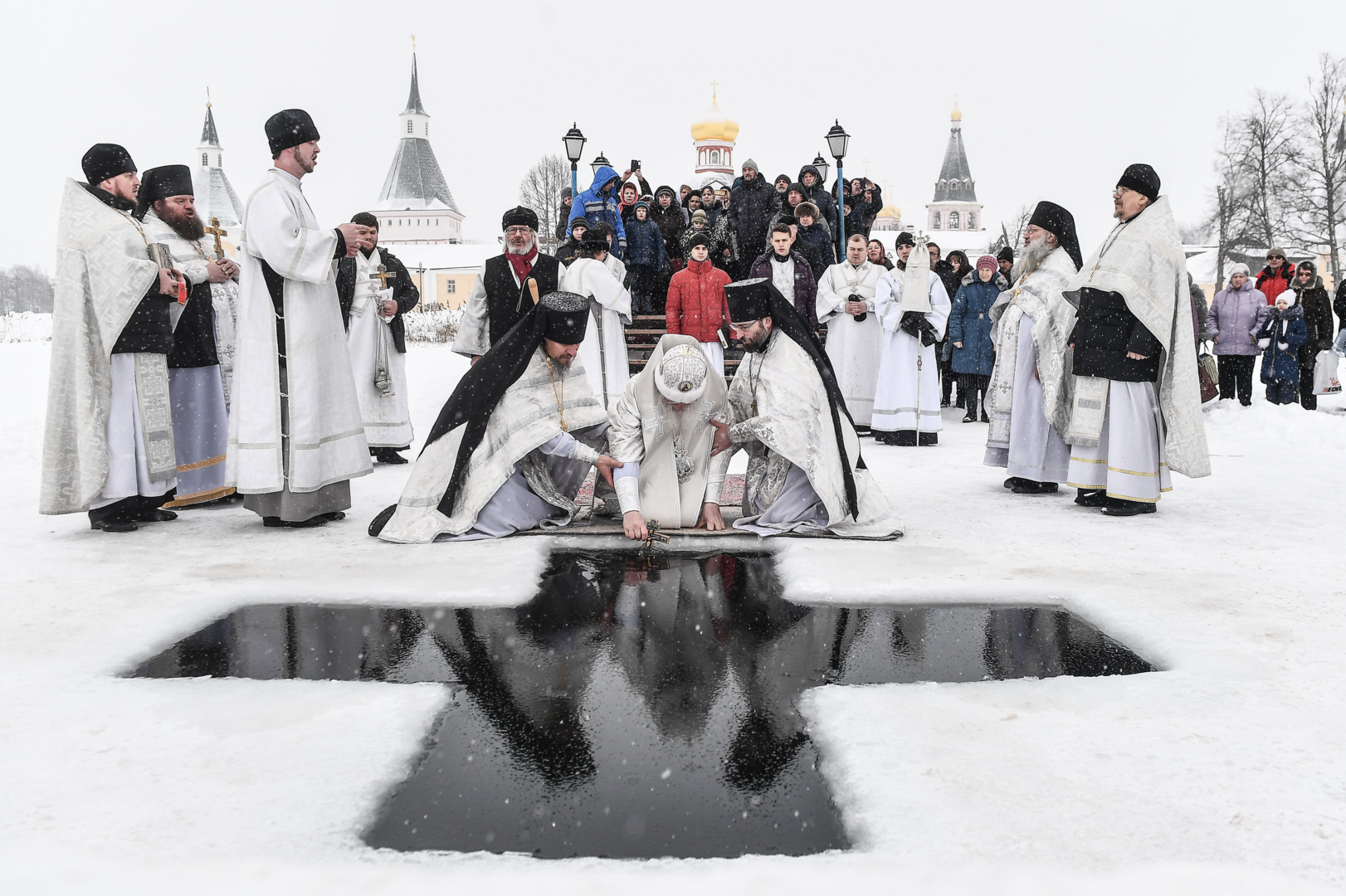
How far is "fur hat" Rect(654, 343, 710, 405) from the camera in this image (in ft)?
15.1

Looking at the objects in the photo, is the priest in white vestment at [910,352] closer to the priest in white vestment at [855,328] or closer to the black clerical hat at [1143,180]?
the priest in white vestment at [855,328]

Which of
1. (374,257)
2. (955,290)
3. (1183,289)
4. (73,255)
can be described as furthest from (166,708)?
(955,290)

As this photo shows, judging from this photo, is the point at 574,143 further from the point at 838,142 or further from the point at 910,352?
the point at 910,352

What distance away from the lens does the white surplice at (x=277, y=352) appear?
16.3ft

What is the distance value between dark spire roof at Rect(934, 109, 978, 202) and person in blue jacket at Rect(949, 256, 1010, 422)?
7046 centimetres

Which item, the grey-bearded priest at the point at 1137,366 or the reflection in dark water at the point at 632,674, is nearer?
the reflection in dark water at the point at 632,674

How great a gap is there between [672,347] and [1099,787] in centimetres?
302

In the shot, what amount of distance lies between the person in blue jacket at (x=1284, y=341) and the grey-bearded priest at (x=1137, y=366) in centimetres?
698

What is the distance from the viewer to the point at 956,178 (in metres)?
77.4

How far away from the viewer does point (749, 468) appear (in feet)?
17.2

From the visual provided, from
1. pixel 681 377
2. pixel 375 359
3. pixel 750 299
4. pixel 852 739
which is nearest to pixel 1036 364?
pixel 750 299

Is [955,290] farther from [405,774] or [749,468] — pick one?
[405,774]

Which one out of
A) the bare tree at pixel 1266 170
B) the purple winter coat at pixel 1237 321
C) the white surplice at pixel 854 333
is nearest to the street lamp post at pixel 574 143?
the white surplice at pixel 854 333

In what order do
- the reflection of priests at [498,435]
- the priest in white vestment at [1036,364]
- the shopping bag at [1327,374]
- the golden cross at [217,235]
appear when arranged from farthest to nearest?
the shopping bag at [1327,374], the priest in white vestment at [1036,364], the golden cross at [217,235], the reflection of priests at [498,435]
